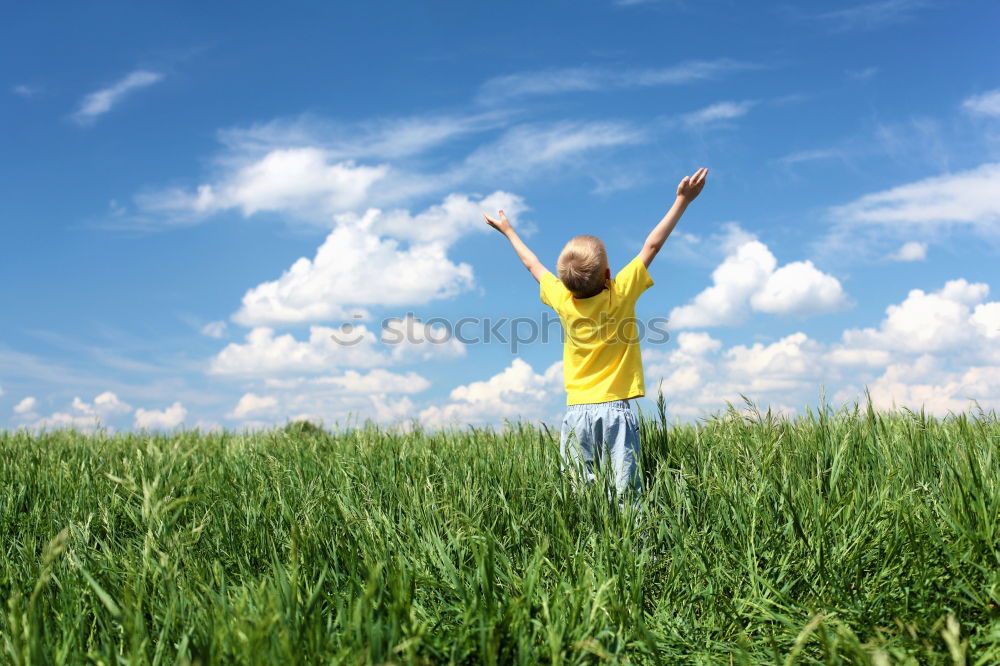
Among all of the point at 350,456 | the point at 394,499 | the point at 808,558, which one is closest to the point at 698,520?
the point at 808,558

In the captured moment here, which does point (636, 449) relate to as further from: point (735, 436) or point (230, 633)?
point (230, 633)

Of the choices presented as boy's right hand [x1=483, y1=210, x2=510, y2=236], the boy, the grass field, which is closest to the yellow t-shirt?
the boy

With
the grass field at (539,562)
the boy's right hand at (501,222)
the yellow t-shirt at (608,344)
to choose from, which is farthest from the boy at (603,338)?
the boy's right hand at (501,222)

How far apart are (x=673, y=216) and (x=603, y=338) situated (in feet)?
3.05

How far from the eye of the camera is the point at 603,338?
4.63 meters

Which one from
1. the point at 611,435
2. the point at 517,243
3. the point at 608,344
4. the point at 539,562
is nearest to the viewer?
the point at 539,562

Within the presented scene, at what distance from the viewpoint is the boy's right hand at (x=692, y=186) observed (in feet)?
14.9

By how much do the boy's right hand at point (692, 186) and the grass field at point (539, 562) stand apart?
4.77 feet

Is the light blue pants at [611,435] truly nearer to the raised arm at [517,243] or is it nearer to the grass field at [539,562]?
the grass field at [539,562]

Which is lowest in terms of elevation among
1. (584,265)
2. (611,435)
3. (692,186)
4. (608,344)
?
(611,435)

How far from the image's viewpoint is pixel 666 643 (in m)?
2.61

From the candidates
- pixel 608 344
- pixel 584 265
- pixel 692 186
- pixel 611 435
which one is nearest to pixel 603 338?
pixel 608 344

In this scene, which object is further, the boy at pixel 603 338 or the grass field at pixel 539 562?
the boy at pixel 603 338

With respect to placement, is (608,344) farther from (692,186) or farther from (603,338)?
(692,186)
